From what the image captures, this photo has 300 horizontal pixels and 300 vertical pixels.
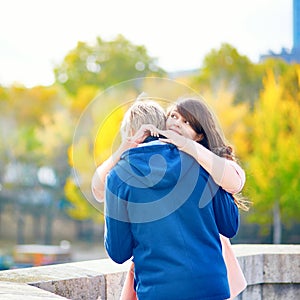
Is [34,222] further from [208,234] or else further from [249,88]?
[208,234]

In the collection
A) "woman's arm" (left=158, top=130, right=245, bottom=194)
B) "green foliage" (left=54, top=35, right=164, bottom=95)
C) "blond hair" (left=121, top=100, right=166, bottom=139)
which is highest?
"green foliage" (left=54, top=35, right=164, bottom=95)

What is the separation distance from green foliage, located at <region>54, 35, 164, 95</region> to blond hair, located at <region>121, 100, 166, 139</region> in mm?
37881

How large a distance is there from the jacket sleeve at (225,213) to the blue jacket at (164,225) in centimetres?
4

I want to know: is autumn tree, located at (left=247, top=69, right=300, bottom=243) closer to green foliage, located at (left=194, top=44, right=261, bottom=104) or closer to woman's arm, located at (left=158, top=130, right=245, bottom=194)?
green foliage, located at (left=194, top=44, right=261, bottom=104)

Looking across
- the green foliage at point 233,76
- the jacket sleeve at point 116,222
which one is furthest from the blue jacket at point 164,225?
the green foliage at point 233,76

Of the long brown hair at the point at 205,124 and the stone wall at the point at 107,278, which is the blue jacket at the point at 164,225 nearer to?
the long brown hair at the point at 205,124

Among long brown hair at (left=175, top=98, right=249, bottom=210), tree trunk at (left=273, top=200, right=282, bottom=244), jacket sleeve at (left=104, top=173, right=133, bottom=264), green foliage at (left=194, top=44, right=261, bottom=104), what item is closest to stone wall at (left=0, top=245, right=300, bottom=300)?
jacket sleeve at (left=104, top=173, right=133, bottom=264)

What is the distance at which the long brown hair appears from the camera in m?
2.43

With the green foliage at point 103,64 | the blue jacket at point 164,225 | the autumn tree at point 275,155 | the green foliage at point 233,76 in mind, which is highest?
the green foliage at point 103,64

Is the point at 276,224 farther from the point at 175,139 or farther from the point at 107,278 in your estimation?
the point at 175,139

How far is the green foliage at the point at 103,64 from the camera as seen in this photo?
41.1m

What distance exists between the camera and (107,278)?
3.28 meters

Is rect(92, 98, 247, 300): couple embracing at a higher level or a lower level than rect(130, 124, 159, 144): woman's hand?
lower

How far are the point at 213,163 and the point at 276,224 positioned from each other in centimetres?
3367
